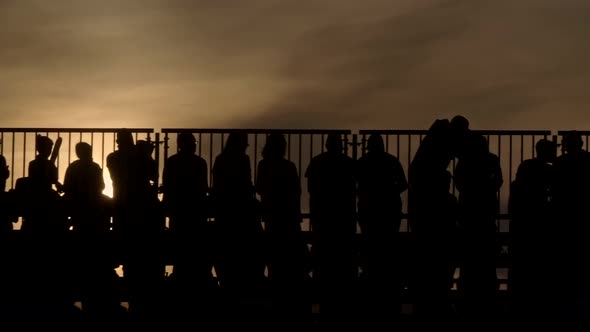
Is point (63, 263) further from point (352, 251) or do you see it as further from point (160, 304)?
point (352, 251)

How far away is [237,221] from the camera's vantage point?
1335 cm

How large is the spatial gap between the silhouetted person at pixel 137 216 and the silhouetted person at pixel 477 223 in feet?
13.4

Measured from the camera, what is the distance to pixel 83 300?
13.5 meters

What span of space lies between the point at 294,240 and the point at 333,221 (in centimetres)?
63

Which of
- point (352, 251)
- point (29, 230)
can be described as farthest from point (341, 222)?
point (29, 230)

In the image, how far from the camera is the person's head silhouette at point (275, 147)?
43.1ft

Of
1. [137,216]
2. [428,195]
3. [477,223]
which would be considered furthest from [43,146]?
[477,223]

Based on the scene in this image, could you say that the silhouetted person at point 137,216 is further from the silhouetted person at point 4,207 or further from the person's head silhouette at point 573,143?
the person's head silhouette at point 573,143

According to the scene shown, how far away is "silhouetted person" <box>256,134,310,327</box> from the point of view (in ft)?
43.0

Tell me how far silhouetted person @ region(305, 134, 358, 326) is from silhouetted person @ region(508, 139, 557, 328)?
7.64 feet

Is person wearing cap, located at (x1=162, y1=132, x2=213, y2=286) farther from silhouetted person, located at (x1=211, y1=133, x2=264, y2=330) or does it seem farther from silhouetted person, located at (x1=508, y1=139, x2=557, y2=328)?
silhouetted person, located at (x1=508, y1=139, x2=557, y2=328)

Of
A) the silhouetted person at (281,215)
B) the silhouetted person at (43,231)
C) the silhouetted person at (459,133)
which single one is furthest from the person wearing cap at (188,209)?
the silhouetted person at (459,133)

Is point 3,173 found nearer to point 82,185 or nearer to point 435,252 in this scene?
point 82,185

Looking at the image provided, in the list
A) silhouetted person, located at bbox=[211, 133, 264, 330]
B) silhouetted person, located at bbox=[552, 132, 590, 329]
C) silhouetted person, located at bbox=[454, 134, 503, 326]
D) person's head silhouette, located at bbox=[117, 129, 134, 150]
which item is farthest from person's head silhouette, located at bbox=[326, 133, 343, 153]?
silhouetted person, located at bbox=[552, 132, 590, 329]
